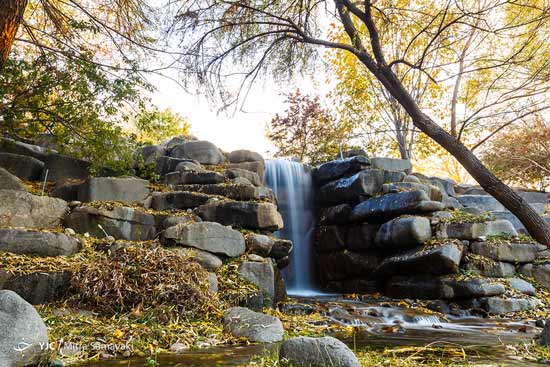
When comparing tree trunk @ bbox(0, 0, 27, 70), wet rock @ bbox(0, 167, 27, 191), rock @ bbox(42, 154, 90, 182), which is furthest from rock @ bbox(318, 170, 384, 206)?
tree trunk @ bbox(0, 0, 27, 70)

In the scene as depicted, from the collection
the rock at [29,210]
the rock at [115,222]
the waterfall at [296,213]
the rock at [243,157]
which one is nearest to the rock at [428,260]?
the waterfall at [296,213]

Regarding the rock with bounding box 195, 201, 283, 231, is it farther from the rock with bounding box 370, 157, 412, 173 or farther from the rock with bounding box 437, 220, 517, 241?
the rock with bounding box 370, 157, 412, 173

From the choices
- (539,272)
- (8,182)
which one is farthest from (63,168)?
(539,272)

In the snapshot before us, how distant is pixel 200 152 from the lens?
9531 millimetres

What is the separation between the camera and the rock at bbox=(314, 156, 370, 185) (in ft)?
35.3

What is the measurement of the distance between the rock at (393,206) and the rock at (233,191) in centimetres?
328

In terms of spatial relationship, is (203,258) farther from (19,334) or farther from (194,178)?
(19,334)

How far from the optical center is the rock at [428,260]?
726 centimetres

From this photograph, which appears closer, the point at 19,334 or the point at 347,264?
the point at 19,334

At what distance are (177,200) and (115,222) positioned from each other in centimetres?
120

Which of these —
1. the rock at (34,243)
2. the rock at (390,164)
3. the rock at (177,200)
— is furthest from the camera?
the rock at (390,164)

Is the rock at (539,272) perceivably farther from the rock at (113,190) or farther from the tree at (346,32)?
the rock at (113,190)

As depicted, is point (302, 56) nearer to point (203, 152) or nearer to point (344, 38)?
point (203, 152)

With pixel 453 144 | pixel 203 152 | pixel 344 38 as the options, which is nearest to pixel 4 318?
pixel 453 144
